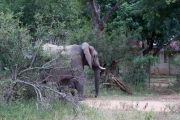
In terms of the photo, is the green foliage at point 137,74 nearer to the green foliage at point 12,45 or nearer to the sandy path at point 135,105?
the sandy path at point 135,105

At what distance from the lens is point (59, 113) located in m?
9.63

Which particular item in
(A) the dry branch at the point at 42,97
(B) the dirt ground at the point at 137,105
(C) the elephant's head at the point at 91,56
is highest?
(C) the elephant's head at the point at 91,56

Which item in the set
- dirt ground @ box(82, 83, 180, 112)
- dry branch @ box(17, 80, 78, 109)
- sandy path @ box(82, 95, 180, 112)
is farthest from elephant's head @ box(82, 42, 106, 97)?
dry branch @ box(17, 80, 78, 109)

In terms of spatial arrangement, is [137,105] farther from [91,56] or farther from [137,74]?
[137,74]

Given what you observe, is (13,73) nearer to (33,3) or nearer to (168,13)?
(33,3)

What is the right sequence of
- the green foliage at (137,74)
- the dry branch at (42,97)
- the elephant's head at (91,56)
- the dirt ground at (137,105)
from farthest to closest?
the green foliage at (137,74), the elephant's head at (91,56), the dirt ground at (137,105), the dry branch at (42,97)

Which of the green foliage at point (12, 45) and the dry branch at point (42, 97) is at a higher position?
the green foliage at point (12, 45)

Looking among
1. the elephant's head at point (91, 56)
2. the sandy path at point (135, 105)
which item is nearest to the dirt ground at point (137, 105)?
the sandy path at point (135, 105)

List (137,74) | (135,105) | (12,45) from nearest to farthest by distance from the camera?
(12,45) → (135,105) → (137,74)

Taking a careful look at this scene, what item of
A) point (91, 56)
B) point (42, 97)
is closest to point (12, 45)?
point (42, 97)

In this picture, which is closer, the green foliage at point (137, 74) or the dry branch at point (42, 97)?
the dry branch at point (42, 97)

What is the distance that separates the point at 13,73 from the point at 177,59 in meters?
11.4

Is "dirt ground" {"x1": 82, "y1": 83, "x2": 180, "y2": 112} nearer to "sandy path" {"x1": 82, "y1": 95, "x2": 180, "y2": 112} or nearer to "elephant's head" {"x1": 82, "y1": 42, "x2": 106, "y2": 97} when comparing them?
"sandy path" {"x1": 82, "y1": 95, "x2": 180, "y2": 112}

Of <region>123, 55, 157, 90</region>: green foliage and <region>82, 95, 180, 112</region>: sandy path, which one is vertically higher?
<region>123, 55, 157, 90</region>: green foliage
